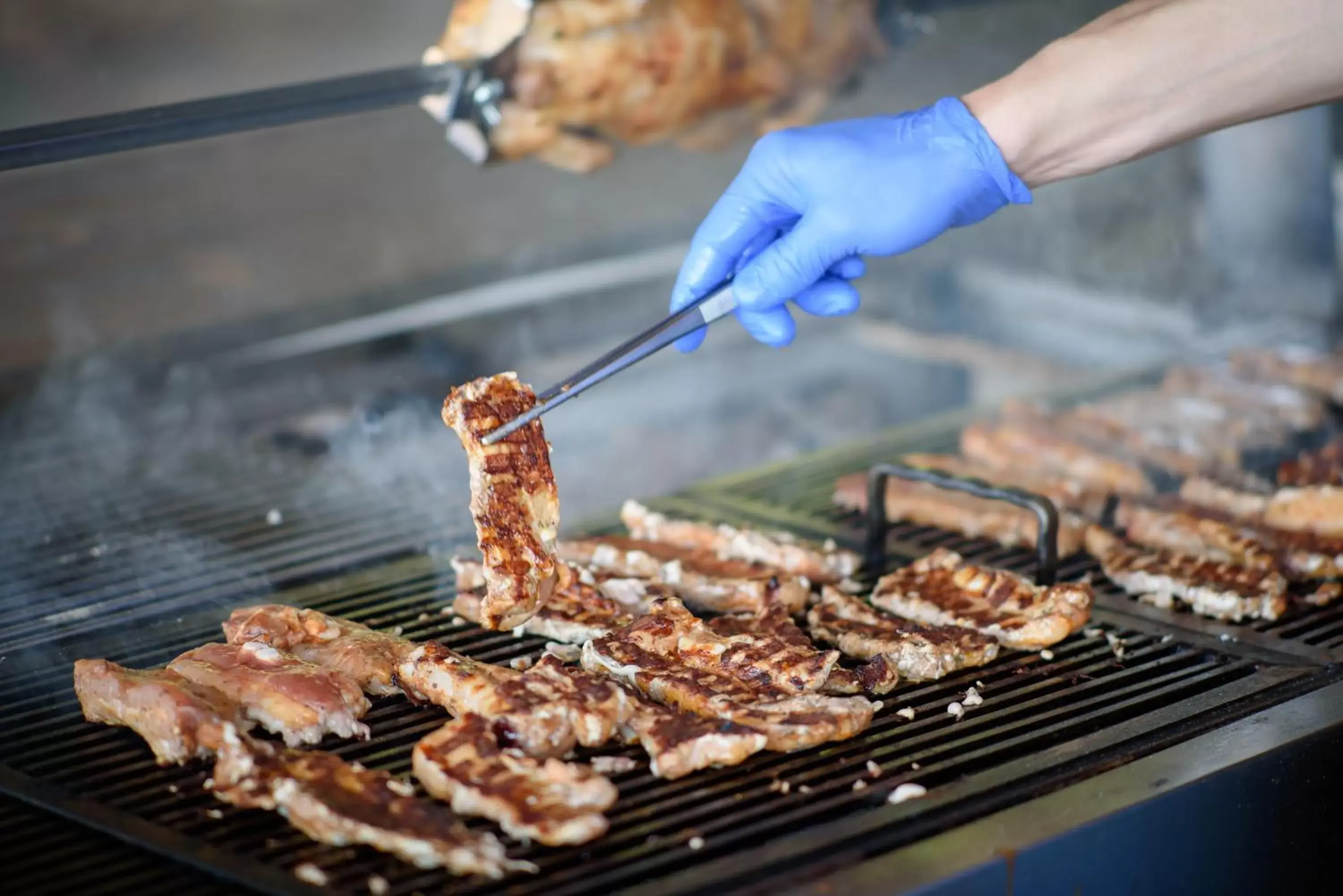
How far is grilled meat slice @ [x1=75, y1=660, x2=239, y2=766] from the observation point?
113 inches

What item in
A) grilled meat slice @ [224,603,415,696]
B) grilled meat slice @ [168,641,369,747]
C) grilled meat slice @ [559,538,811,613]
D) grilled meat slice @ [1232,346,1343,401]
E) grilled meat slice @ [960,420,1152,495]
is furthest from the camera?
grilled meat slice @ [1232,346,1343,401]

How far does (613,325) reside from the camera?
6.45 metres

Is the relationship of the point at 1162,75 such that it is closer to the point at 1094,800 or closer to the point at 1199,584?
the point at 1199,584

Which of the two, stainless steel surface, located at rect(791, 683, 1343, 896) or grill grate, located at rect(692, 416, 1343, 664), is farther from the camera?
grill grate, located at rect(692, 416, 1343, 664)

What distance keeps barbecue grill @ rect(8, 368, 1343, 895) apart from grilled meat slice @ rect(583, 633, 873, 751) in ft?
0.17

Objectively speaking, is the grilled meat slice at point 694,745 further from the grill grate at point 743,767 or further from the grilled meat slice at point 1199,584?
the grilled meat slice at point 1199,584

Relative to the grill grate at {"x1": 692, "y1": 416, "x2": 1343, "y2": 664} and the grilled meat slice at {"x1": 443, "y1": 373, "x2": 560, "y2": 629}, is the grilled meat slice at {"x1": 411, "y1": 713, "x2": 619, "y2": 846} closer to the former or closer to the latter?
the grilled meat slice at {"x1": 443, "y1": 373, "x2": 560, "y2": 629}

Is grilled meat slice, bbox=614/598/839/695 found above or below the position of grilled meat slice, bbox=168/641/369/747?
below

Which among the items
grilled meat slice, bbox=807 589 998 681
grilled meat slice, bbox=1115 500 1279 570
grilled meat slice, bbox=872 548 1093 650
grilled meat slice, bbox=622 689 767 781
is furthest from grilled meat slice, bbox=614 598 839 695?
grilled meat slice, bbox=1115 500 1279 570

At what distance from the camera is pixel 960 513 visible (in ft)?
13.8

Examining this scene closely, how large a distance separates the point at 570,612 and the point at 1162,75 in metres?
1.96

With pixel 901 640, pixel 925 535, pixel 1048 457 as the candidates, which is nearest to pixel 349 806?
pixel 901 640

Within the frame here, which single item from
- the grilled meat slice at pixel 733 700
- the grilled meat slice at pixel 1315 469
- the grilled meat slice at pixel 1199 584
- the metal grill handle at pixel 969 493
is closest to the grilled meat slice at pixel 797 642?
the grilled meat slice at pixel 733 700

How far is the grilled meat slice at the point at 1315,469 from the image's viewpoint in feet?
14.1
